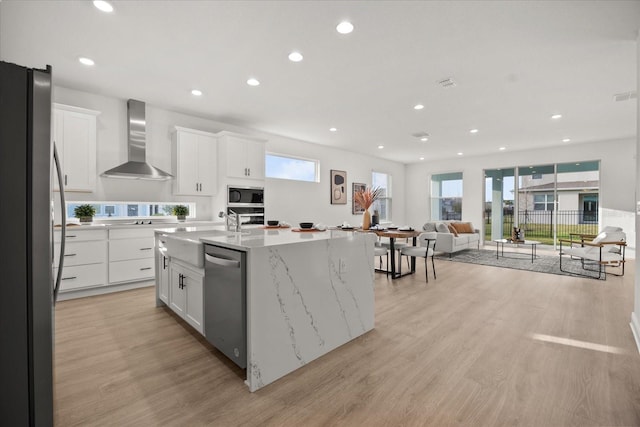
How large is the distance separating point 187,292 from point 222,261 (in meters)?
0.84

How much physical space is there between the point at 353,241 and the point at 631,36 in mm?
3311

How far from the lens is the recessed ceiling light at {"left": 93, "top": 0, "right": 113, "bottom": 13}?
2357 mm

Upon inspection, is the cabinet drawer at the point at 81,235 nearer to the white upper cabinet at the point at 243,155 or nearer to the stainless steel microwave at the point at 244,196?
the stainless steel microwave at the point at 244,196

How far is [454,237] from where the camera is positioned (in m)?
6.88

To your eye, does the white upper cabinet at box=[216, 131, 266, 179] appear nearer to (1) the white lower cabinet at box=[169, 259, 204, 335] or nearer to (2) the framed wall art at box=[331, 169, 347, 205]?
(1) the white lower cabinet at box=[169, 259, 204, 335]

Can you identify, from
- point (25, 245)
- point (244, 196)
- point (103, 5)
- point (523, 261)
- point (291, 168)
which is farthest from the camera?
point (291, 168)

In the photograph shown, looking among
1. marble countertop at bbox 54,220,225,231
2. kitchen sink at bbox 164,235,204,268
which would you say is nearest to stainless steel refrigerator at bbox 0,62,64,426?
kitchen sink at bbox 164,235,204,268

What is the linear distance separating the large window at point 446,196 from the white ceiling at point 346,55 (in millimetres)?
4442

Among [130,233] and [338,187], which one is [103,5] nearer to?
[130,233]

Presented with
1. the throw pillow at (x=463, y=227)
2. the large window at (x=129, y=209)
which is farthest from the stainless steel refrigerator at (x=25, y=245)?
the throw pillow at (x=463, y=227)

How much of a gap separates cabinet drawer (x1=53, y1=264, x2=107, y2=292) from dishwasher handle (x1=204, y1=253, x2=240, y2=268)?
268cm

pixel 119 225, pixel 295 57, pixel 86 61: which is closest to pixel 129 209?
pixel 119 225

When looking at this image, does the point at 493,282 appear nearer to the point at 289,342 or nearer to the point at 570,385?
the point at 570,385

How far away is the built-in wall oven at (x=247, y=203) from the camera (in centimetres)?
527
